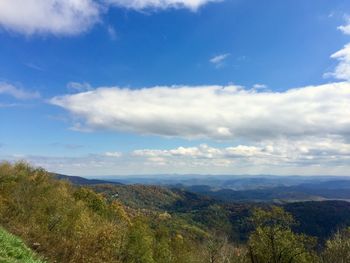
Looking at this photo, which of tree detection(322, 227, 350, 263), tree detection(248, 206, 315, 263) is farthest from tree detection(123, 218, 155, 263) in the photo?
tree detection(322, 227, 350, 263)

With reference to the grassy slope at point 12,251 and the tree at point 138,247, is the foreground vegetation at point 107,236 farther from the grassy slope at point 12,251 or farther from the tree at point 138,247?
the grassy slope at point 12,251

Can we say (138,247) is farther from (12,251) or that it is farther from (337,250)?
(12,251)

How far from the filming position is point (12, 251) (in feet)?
56.6

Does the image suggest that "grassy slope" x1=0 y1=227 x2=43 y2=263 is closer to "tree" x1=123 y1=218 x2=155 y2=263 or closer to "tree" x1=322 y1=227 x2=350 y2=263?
"tree" x1=322 y1=227 x2=350 y2=263

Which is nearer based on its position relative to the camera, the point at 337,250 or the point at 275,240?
the point at 275,240

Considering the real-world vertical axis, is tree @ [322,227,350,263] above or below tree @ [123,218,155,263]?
above

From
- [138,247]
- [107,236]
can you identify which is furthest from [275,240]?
[138,247]

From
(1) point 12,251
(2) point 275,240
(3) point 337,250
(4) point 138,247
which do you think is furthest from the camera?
(4) point 138,247

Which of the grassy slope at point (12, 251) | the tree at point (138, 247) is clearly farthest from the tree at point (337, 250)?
the grassy slope at point (12, 251)

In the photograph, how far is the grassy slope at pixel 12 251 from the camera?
52.4 ft

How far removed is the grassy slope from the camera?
52.4ft

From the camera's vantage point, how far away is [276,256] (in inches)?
2009

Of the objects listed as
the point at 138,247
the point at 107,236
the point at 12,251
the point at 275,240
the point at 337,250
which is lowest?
the point at 138,247

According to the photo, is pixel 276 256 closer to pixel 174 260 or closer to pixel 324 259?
pixel 324 259
